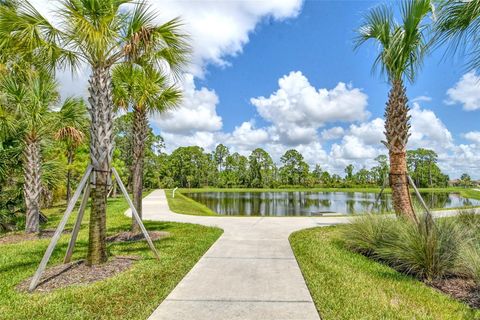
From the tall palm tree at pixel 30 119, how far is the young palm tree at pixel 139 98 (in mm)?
2267

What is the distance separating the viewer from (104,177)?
212 inches

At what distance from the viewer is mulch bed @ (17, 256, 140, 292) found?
14.8 ft

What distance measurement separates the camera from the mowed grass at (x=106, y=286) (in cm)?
362

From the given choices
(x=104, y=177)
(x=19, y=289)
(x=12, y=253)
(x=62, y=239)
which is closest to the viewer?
(x=19, y=289)

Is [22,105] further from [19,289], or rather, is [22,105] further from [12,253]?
[19,289]

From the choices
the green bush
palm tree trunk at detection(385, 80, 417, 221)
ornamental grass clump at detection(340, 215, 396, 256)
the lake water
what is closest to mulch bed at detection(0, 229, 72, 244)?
ornamental grass clump at detection(340, 215, 396, 256)

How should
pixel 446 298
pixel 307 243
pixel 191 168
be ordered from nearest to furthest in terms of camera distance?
1. pixel 446 298
2. pixel 307 243
3. pixel 191 168

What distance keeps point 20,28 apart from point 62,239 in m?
5.54

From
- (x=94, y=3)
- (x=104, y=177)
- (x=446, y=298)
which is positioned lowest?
(x=446, y=298)

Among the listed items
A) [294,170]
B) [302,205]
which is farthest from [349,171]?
[302,205]

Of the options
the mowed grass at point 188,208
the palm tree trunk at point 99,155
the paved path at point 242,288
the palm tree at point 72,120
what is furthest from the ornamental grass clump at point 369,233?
the palm tree at point 72,120

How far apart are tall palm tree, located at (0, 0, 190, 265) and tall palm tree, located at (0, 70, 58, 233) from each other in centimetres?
356

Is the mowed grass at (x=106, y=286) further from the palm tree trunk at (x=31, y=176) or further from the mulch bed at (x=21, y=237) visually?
the palm tree trunk at (x=31, y=176)

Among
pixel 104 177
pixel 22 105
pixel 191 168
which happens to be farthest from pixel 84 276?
pixel 191 168
